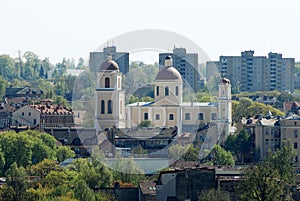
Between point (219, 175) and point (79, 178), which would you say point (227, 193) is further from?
point (79, 178)

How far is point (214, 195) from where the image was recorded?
141 feet

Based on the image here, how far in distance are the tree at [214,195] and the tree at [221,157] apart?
62.9 ft

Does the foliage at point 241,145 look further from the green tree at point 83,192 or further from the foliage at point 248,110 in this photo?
the green tree at point 83,192

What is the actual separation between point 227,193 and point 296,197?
247 cm

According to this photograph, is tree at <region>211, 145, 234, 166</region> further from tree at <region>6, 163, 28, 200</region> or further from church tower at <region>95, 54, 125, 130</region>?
tree at <region>6, 163, 28, 200</region>

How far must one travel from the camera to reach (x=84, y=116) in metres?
86.5

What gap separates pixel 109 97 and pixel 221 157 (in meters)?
15.0

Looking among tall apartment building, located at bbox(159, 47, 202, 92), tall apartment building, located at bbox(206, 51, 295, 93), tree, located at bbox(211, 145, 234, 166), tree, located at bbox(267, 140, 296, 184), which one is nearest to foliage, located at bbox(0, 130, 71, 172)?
tree, located at bbox(211, 145, 234, 166)

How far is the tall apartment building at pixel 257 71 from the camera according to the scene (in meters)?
134

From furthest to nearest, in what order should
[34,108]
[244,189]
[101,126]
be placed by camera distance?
[34,108] → [101,126] → [244,189]

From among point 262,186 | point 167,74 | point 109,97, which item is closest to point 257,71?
point 167,74

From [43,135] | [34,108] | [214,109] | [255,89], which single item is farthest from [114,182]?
[255,89]

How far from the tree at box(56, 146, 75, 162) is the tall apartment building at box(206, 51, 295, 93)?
211 ft

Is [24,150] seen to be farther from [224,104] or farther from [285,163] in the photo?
[224,104]
